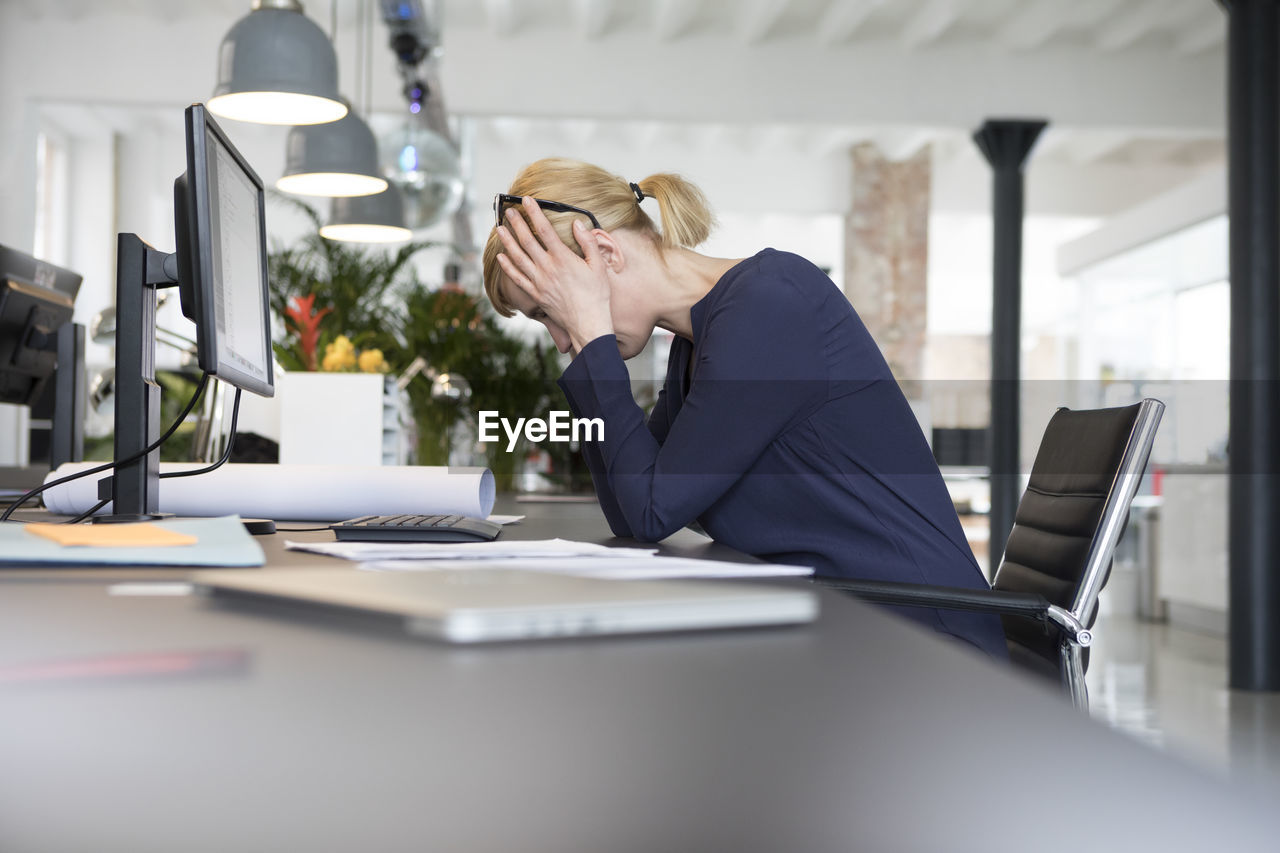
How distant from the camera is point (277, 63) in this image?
124 inches

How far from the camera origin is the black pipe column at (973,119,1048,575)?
6996 mm

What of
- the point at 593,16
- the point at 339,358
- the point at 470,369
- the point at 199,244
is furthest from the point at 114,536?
the point at 593,16

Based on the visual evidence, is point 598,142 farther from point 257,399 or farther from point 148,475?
point 148,475

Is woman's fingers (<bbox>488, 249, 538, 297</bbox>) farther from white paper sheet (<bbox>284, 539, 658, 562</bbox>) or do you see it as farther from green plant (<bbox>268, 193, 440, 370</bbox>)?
green plant (<bbox>268, 193, 440, 370</bbox>)

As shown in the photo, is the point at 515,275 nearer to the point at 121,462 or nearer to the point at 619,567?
the point at 121,462

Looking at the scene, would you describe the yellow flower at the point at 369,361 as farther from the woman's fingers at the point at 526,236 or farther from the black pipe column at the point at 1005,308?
the black pipe column at the point at 1005,308

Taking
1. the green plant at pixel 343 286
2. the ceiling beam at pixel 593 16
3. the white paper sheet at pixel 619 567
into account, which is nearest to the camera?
the white paper sheet at pixel 619 567

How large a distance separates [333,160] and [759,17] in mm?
3606

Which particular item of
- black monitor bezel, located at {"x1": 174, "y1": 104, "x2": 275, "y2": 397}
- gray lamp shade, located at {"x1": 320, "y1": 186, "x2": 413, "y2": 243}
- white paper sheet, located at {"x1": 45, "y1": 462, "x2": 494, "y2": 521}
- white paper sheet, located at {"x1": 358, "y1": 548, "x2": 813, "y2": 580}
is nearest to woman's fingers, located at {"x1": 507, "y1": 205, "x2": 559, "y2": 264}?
white paper sheet, located at {"x1": 45, "y1": 462, "x2": 494, "y2": 521}

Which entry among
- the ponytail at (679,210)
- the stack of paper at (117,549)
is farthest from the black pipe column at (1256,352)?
the stack of paper at (117,549)

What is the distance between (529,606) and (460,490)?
101cm

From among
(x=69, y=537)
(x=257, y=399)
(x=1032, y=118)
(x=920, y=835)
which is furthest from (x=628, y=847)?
(x=1032, y=118)

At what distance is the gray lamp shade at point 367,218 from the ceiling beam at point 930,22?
11.6 feet

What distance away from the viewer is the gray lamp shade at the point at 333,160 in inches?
158
